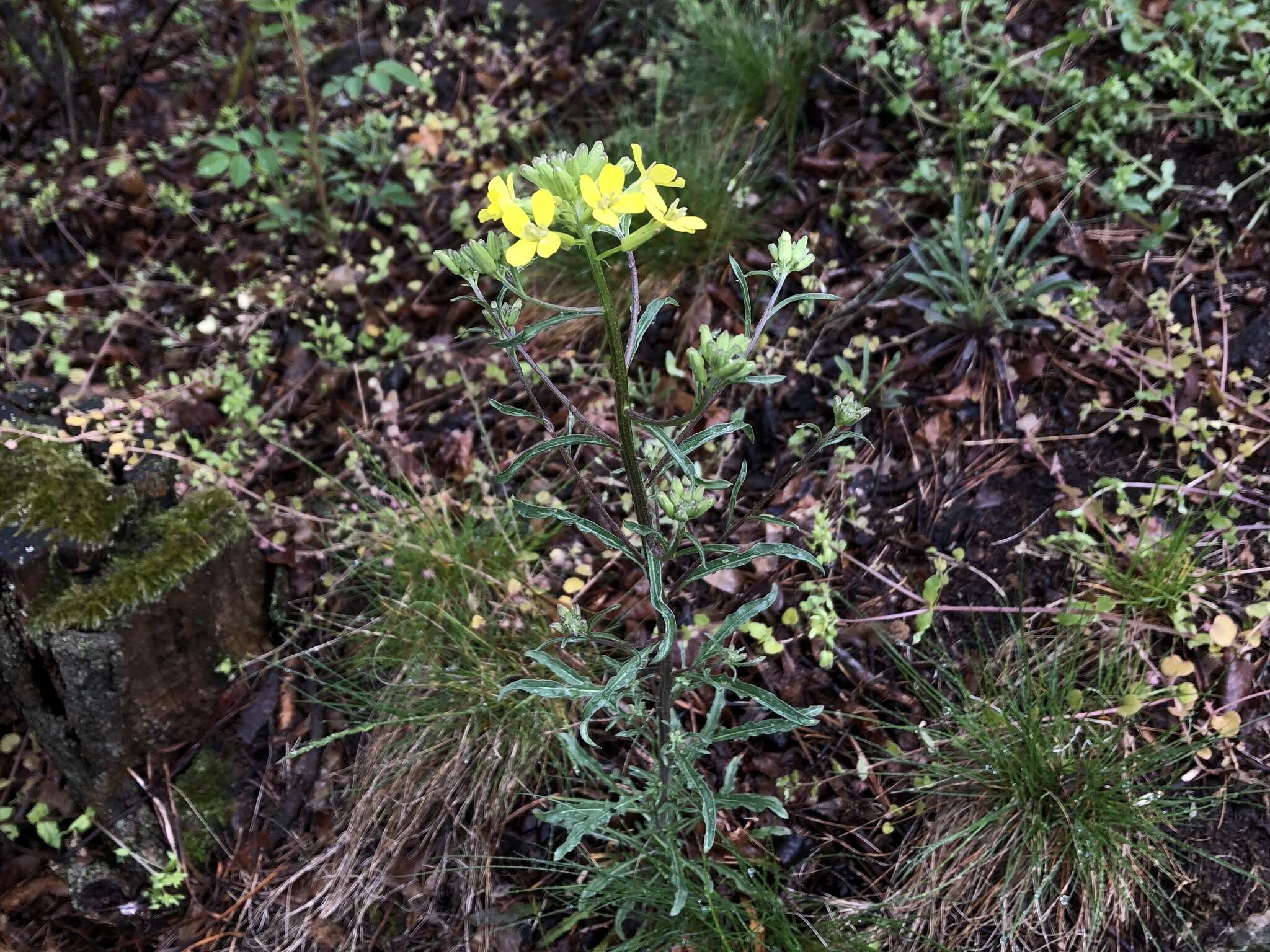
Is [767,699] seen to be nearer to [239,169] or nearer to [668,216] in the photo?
[668,216]

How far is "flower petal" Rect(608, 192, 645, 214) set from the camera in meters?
1.12

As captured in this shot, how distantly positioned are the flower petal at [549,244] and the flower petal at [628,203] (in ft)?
0.26

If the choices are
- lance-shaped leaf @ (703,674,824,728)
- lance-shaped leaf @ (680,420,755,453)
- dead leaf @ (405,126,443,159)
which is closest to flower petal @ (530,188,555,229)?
lance-shaped leaf @ (680,420,755,453)

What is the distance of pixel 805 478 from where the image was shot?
2.47 metres

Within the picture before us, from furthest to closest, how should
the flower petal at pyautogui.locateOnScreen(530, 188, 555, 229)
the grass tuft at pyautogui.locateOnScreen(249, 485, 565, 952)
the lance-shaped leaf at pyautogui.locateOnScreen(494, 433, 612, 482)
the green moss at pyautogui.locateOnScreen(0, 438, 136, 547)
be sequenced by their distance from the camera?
1. the green moss at pyautogui.locateOnScreen(0, 438, 136, 547)
2. the grass tuft at pyautogui.locateOnScreen(249, 485, 565, 952)
3. the lance-shaped leaf at pyautogui.locateOnScreen(494, 433, 612, 482)
4. the flower petal at pyautogui.locateOnScreen(530, 188, 555, 229)

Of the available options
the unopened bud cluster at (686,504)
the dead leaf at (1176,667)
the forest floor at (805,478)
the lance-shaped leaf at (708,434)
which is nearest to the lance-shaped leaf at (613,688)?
the unopened bud cluster at (686,504)

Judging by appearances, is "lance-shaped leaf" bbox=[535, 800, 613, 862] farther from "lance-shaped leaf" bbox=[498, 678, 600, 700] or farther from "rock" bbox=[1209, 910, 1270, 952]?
"rock" bbox=[1209, 910, 1270, 952]

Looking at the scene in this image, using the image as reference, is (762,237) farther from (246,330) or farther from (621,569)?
(246,330)

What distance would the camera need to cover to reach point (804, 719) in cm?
152

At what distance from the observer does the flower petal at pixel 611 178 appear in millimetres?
1095

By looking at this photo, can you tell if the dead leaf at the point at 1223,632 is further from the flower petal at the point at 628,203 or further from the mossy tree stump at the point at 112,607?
the mossy tree stump at the point at 112,607

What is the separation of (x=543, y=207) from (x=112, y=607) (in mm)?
1615

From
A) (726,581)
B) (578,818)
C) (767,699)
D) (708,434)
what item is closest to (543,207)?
(708,434)

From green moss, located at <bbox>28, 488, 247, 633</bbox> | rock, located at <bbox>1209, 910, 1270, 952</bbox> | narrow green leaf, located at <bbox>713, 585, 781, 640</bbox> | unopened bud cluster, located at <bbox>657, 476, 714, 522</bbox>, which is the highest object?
unopened bud cluster, located at <bbox>657, 476, 714, 522</bbox>
